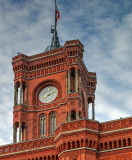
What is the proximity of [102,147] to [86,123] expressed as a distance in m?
2.66

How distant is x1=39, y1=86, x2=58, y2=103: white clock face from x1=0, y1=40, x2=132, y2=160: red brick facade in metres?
0.12

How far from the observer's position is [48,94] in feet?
183

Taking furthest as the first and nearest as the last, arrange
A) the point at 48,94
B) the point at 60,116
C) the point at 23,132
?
the point at 48,94 < the point at 23,132 < the point at 60,116

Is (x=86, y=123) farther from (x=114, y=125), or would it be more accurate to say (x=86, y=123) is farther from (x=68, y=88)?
(x=68, y=88)

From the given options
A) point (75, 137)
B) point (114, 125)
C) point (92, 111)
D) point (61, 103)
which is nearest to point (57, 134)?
point (75, 137)

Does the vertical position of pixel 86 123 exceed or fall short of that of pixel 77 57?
it falls short

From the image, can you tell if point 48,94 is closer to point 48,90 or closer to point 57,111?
point 48,90

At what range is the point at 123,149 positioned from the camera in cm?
4138

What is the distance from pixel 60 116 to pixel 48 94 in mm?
3940

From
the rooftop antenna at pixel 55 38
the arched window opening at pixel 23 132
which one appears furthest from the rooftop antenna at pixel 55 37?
the arched window opening at pixel 23 132

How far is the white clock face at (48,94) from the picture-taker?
55312 mm

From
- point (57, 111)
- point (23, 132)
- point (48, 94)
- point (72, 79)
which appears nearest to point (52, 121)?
point (57, 111)

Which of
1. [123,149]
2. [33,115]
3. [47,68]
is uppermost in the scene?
[47,68]

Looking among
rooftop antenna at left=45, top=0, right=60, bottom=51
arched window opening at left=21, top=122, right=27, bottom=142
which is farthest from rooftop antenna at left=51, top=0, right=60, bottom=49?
arched window opening at left=21, top=122, right=27, bottom=142
